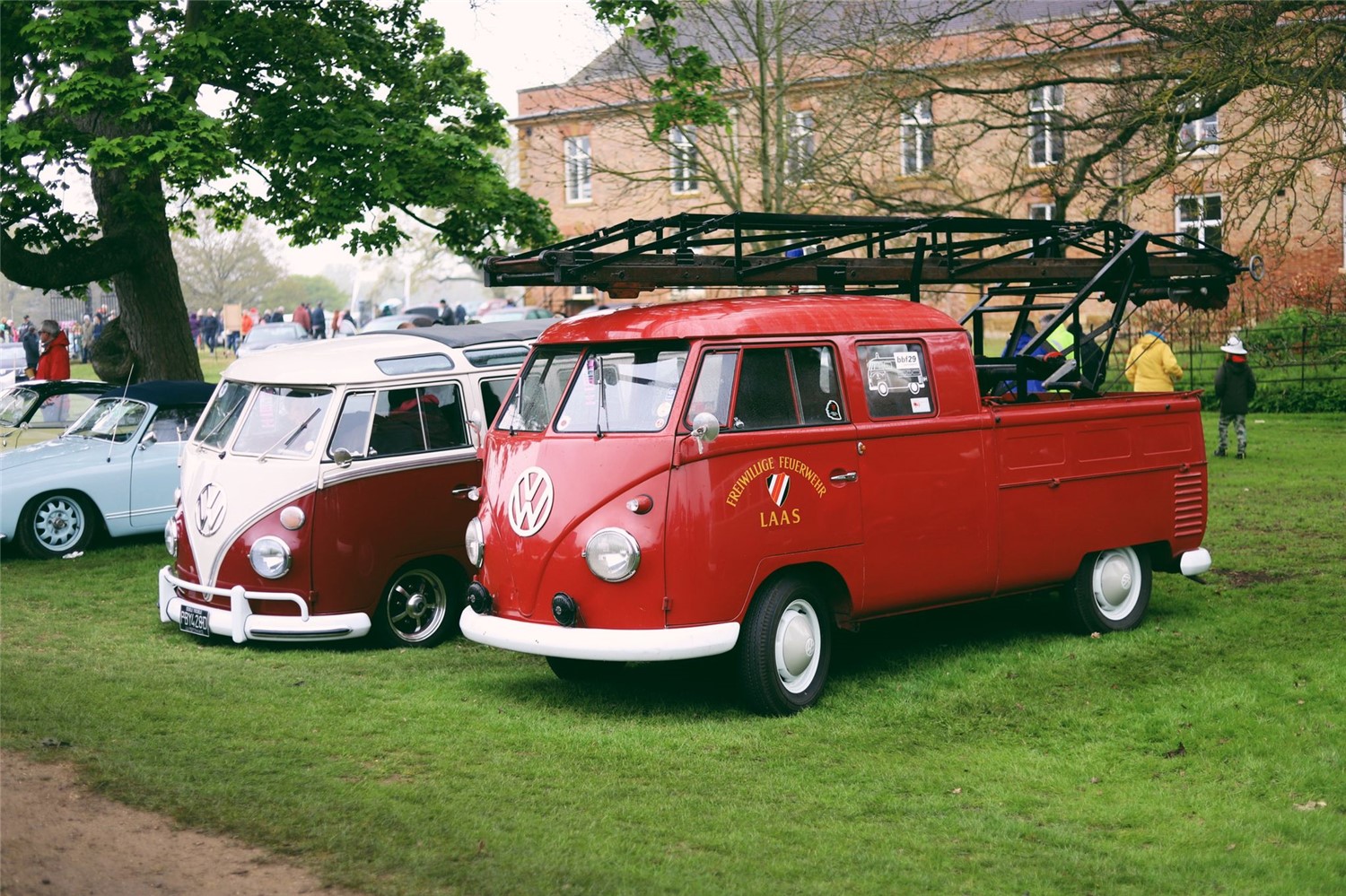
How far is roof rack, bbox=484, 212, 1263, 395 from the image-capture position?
8.69 m

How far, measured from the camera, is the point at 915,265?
9898 mm

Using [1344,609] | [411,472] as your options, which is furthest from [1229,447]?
[411,472]

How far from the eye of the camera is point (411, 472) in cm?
1035

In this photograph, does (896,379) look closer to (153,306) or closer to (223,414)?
(223,414)

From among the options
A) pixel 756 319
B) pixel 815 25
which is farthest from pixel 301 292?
pixel 756 319

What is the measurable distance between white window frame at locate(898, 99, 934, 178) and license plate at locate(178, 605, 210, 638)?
1293 centimetres

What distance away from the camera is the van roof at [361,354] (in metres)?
10.4

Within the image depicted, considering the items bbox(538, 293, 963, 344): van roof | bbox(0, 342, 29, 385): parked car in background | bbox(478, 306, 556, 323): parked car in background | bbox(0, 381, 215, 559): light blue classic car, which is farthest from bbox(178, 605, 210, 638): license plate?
bbox(478, 306, 556, 323): parked car in background

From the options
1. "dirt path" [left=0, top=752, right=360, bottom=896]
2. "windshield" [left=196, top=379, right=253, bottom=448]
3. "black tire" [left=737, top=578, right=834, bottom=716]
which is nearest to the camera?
"dirt path" [left=0, top=752, right=360, bottom=896]

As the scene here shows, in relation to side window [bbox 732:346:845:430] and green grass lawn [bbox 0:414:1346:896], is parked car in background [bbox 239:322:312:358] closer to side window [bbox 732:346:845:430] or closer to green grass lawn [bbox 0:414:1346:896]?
green grass lawn [bbox 0:414:1346:896]

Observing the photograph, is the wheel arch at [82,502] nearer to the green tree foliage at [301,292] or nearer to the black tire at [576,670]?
the black tire at [576,670]

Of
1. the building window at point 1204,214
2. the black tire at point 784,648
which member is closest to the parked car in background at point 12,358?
the building window at point 1204,214

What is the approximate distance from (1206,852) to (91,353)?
15.1 meters

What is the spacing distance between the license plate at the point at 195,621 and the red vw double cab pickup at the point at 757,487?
2.70 metres
